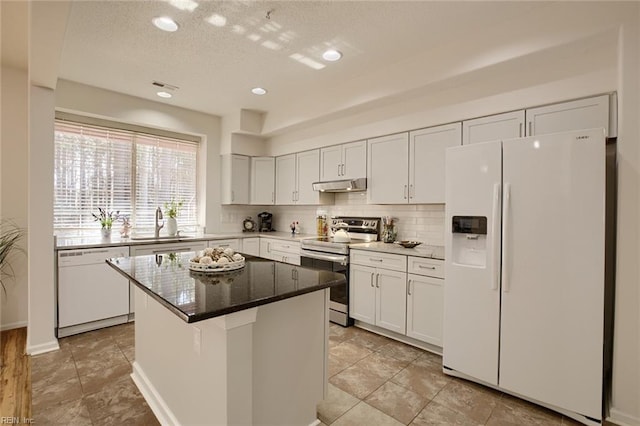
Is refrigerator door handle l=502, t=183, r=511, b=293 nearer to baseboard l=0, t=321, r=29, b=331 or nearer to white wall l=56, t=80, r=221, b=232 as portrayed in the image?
white wall l=56, t=80, r=221, b=232

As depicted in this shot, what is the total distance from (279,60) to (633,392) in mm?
3622

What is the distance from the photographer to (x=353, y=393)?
2.31 m

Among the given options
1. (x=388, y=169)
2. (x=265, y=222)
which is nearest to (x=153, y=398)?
(x=388, y=169)

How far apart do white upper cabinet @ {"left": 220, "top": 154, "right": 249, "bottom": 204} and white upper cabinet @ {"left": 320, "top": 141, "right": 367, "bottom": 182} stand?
1.37 m

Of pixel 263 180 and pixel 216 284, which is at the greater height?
pixel 263 180

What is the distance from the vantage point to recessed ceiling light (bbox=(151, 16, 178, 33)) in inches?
95.0

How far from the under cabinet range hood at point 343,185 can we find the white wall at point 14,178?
3301 mm

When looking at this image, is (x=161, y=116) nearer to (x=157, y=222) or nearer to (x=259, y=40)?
(x=157, y=222)

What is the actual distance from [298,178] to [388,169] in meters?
1.56

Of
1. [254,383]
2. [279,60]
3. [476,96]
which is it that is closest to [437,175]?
[476,96]

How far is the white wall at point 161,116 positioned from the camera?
12.1 feet

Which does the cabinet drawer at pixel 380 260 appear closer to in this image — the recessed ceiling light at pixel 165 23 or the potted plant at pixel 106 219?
the recessed ceiling light at pixel 165 23

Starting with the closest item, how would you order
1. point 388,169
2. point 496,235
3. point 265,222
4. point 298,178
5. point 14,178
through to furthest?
point 496,235
point 14,178
point 388,169
point 298,178
point 265,222

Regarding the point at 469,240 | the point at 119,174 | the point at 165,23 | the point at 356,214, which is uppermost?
the point at 165,23
